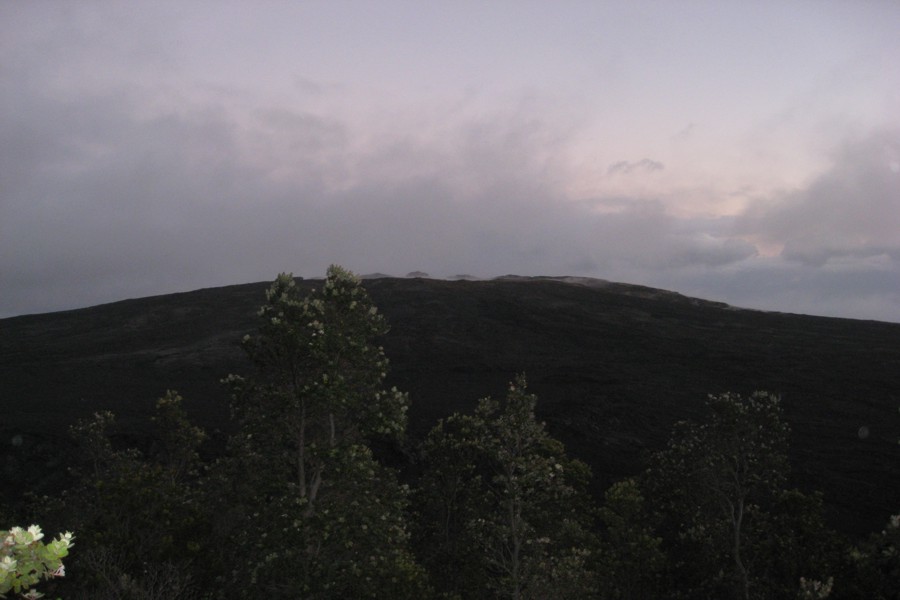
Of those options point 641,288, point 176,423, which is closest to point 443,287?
point 641,288

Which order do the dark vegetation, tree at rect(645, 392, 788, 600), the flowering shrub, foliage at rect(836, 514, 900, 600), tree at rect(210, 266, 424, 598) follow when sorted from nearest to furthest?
1. the flowering shrub
2. foliage at rect(836, 514, 900, 600)
3. tree at rect(210, 266, 424, 598)
4. the dark vegetation
5. tree at rect(645, 392, 788, 600)

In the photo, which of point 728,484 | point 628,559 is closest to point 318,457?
point 628,559

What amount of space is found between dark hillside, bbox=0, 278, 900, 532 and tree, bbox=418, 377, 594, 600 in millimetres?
25035

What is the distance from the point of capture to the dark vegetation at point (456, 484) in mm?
19938

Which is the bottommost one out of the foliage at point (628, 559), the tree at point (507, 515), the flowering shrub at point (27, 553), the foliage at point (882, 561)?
the foliage at point (628, 559)

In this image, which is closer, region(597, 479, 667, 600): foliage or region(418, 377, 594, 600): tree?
region(418, 377, 594, 600): tree

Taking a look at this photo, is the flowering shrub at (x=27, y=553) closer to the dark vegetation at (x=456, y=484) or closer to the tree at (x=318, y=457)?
the dark vegetation at (x=456, y=484)

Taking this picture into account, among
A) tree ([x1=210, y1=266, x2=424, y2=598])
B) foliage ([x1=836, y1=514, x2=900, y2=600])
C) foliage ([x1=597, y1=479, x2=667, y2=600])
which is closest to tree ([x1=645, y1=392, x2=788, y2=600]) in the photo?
foliage ([x1=597, y1=479, x2=667, y2=600])

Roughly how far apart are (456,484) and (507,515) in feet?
17.0

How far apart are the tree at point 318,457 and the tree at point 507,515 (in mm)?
4265

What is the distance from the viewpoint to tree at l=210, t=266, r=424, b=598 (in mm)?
19469

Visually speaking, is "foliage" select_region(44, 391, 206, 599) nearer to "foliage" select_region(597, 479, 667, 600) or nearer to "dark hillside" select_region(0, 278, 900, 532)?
"foliage" select_region(597, 479, 667, 600)

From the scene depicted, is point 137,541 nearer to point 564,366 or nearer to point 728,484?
point 728,484

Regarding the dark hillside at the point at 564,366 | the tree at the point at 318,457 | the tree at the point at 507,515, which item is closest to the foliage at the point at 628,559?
the tree at the point at 507,515
